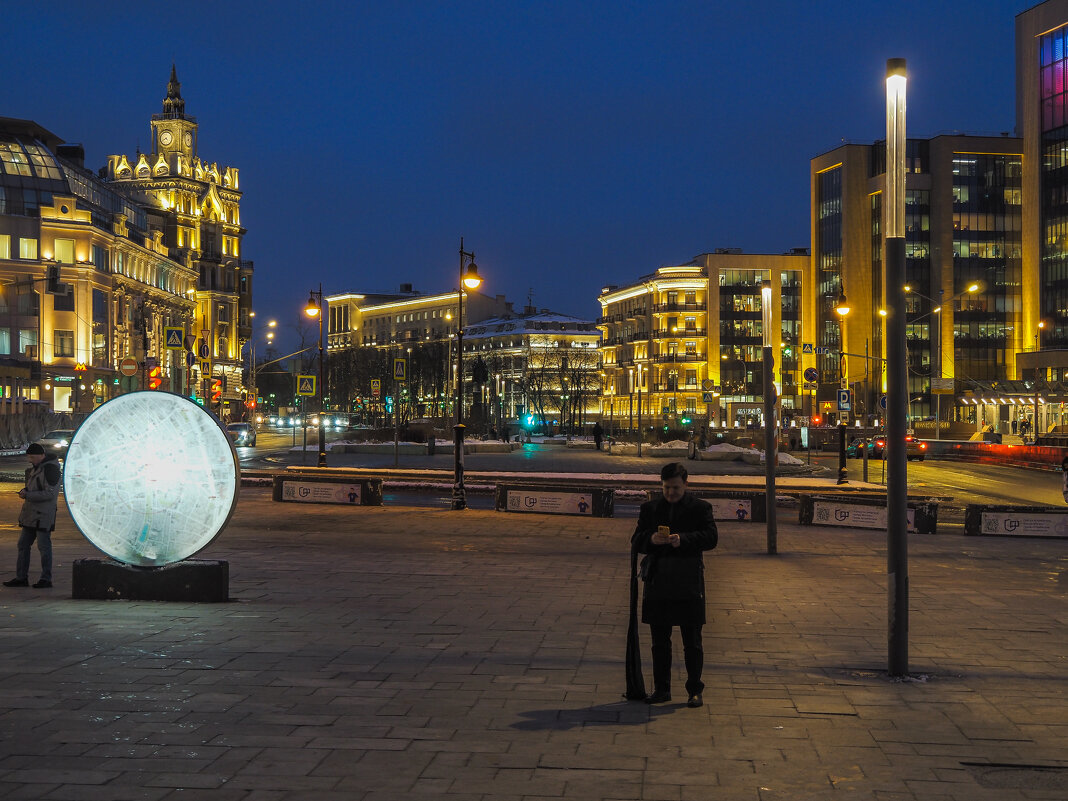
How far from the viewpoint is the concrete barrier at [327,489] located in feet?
90.1

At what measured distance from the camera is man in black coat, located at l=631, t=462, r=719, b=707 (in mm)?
7820

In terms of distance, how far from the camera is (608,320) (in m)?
154

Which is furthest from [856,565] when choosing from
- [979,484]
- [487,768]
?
[979,484]

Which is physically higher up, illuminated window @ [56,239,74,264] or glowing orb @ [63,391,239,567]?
illuminated window @ [56,239,74,264]

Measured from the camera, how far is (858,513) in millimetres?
23281

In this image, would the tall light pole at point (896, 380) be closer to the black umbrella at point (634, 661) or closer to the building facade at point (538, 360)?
the black umbrella at point (634, 661)

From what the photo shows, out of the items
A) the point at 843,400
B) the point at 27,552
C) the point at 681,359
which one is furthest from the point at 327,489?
the point at 681,359

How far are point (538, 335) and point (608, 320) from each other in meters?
17.1

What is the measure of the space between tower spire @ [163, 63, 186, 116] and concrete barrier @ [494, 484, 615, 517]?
128 metres

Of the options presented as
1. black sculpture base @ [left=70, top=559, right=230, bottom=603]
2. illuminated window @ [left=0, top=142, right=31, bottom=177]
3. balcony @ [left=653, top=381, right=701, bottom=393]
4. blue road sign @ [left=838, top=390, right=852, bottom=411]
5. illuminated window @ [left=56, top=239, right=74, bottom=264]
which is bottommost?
black sculpture base @ [left=70, top=559, right=230, bottom=603]

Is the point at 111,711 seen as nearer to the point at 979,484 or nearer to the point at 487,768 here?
the point at 487,768

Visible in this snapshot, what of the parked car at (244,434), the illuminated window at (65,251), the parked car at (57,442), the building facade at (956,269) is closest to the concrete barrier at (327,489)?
the parked car at (57,442)

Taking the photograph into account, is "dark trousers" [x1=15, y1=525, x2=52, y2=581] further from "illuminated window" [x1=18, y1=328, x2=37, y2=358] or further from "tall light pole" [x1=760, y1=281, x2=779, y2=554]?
"illuminated window" [x1=18, y1=328, x2=37, y2=358]

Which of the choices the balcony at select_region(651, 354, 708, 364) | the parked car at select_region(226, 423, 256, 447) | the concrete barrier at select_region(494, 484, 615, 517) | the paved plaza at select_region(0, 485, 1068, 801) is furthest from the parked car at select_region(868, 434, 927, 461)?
the balcony at select_region(651, 354, 708, 364)
